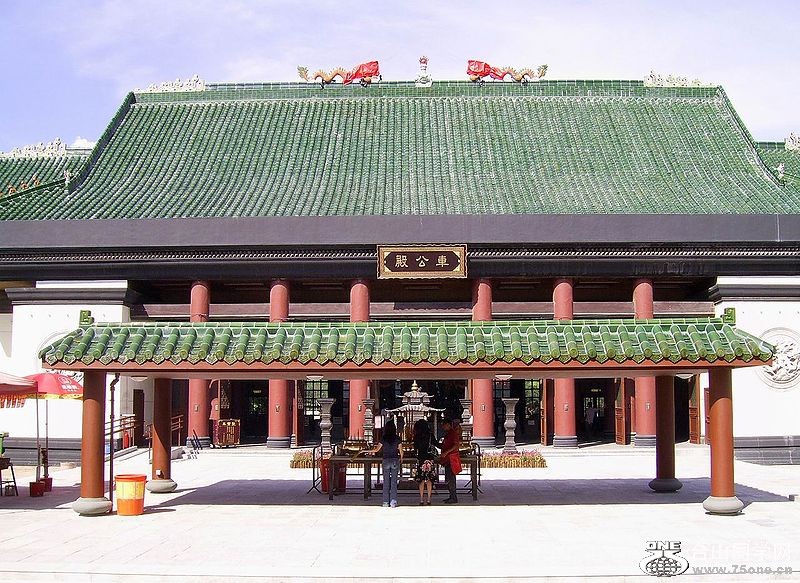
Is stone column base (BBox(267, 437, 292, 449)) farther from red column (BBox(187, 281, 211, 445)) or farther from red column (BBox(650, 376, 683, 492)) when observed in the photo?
red column (BBox(650, 376, 683, 492))

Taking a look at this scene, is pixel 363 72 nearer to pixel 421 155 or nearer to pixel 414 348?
pixel 421 155

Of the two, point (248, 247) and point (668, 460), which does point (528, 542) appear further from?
point (248, 247)

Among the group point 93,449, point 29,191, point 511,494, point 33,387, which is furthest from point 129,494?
point 29,191

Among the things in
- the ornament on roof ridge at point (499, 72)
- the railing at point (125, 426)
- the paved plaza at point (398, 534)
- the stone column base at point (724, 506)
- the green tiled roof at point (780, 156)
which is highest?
the ornament on roof ridge at point (499, 72)

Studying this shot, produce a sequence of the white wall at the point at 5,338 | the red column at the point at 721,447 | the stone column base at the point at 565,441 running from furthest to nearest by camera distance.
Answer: the white wall at the point at 5,338 → the stone column base at the point at 565,441 → the red column at the point at 721,447

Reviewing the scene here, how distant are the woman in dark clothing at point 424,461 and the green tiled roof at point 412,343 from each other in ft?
8.74

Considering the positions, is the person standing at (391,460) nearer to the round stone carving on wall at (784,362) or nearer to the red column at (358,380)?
the red column at (358,380)

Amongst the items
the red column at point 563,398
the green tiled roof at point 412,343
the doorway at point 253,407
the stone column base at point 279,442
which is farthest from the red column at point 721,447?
the doorway at point 253,407

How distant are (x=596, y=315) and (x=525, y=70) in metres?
12.9

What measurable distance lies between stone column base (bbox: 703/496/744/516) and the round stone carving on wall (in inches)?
607

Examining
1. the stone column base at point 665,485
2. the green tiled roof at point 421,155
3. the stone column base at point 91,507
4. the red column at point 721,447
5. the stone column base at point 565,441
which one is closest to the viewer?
the red column at point 721,447

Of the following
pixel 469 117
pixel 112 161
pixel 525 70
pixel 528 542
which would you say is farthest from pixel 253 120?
pixel 528 542

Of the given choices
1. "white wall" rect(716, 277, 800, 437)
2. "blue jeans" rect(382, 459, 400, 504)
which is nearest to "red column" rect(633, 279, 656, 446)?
"white wall" rect(716, 277, 800, 437)

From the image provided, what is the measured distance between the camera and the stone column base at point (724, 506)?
17.2 meters
